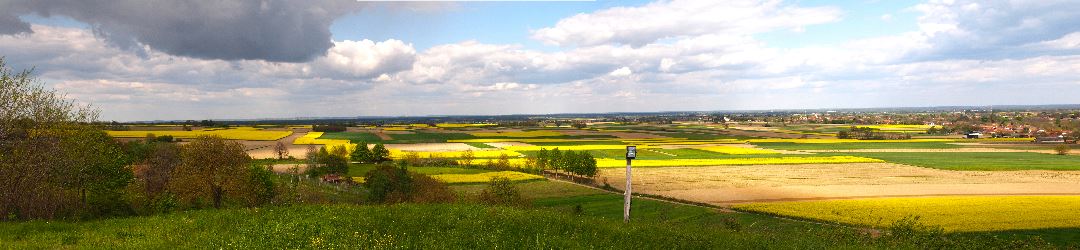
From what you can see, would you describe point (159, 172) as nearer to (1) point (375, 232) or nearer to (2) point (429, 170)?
(2) point (429, 170)

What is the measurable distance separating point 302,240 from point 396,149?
306 ft

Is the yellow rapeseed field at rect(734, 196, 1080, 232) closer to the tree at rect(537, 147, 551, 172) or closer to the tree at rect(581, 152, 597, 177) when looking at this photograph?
the tree at rect(581, 152, 597, 177)

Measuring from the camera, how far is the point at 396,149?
335 ft

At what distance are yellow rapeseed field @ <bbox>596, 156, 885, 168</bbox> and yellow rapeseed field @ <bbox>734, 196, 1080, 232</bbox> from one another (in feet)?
115

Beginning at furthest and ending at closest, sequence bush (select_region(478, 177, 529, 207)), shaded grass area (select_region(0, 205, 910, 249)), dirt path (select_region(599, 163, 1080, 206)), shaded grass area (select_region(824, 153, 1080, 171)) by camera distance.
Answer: shaded grass area (select_region(824, 153, 1080, 171)) < dirt path (select_region(599, 163, 1080, 206)) < bush (select_region(478, 177, 529, 207)) < shaded grass area (select_region(0, 205, 910, 249))

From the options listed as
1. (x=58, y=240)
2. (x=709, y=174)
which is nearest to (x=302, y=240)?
(x=58, y=240)

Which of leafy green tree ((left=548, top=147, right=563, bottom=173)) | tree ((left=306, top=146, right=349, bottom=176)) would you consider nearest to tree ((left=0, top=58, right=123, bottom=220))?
tree ((left=306, top=146, right=349, bottom=176))

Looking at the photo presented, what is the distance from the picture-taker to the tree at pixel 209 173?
103 ft

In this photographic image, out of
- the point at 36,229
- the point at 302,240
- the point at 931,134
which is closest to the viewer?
the point at 302,240

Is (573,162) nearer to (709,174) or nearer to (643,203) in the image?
(709,174)

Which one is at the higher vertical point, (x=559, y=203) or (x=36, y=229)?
(x=36, y=229)

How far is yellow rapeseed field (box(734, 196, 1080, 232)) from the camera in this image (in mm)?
33031

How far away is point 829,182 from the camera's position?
56.5 metres

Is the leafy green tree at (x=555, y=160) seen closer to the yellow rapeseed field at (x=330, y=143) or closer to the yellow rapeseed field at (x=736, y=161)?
the yellow rapeseed field at (x=736, y=161)
